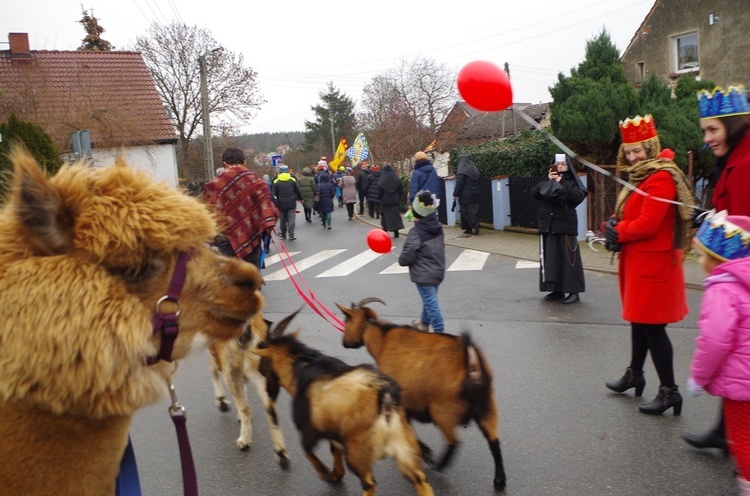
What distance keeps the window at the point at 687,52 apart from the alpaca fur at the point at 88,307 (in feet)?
91.1

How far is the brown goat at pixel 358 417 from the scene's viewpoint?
3359mm

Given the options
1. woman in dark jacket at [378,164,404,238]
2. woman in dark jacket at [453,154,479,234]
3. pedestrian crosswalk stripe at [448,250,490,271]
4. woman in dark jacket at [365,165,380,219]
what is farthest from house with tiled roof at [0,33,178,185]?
pedestrian crosswalk stripe at [448,250,490,271]

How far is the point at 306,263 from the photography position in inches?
528

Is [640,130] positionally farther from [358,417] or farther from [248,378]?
[248,378]

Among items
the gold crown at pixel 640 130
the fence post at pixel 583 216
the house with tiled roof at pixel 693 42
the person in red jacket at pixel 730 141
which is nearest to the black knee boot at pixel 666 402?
the person in red jacket at pixel 730 141

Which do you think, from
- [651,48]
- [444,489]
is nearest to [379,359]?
[444,489]

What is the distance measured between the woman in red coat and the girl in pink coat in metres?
1.41

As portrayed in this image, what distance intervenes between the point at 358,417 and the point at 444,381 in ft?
2.39

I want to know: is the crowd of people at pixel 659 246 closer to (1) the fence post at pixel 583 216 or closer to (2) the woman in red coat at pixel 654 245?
(2) the woman in red coat at pixel 654 245

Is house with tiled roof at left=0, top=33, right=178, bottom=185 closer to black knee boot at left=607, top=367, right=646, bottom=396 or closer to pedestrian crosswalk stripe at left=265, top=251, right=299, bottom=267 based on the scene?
pedestrian crosswalk stripe at left=265, top=251, right=299, bottom=267

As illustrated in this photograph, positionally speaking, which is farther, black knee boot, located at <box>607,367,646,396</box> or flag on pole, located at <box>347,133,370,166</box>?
flag on pole, located at <box>347,133,370,166</box>

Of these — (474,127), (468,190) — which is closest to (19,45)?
(468,190)

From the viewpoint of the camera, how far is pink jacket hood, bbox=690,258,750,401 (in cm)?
294

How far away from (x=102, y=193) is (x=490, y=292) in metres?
8.44
